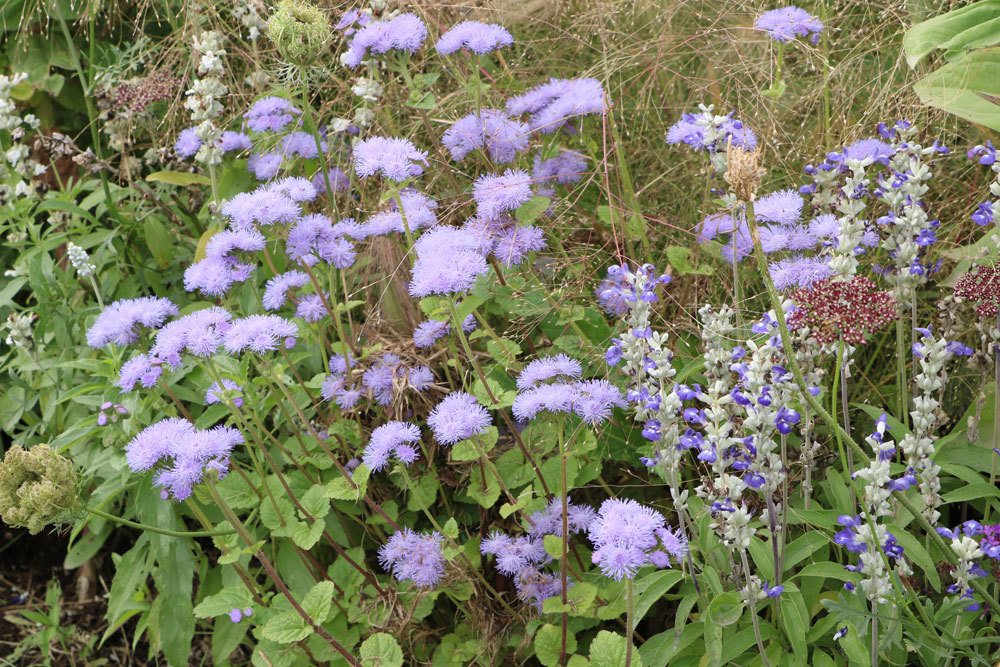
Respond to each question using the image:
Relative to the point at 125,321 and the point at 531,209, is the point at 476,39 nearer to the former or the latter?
the point at 531,209

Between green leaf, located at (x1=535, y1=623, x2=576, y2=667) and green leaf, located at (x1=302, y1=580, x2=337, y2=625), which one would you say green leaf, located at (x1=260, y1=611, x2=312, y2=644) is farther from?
green leaf, located at (x1=535, y1=623, x2=576, y2=667)

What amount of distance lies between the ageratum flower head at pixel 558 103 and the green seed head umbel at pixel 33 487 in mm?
1078

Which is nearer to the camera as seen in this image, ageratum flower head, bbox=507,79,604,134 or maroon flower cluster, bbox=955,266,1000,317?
maroon flower cluster, bbox=955,266,1000,317

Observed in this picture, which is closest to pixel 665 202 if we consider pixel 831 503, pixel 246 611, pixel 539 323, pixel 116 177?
pixel 539 323

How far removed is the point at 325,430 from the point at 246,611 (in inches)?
16.2

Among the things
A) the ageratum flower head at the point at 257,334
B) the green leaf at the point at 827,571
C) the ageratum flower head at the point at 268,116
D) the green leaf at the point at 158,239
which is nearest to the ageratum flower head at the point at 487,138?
the ageratum flower head at the point at 268,116

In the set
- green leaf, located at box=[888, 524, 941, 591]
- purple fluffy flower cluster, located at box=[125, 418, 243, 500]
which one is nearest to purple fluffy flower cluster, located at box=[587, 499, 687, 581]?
green leaf, located at box=[888, 524, 941, 591]

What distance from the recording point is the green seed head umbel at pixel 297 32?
1869mm

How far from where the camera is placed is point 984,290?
1.50 meters

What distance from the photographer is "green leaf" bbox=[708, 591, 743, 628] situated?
1.45 metres

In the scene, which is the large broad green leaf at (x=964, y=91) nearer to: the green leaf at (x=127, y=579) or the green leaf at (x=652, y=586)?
the green leaf at (x=652, y=586)

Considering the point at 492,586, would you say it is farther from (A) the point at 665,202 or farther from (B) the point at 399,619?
(A) the point at 665,202

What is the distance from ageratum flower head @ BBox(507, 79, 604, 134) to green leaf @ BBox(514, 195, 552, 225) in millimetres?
171

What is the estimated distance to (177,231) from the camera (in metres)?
2.67
